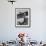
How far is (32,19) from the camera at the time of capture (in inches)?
217

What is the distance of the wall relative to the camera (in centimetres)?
551

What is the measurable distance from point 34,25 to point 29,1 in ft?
3.22

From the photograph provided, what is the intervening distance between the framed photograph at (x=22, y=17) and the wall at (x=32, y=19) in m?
0.12

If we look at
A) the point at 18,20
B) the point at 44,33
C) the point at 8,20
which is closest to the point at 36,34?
the point at 44,33

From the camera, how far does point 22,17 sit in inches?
218

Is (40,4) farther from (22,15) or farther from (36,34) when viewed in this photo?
(36,34)

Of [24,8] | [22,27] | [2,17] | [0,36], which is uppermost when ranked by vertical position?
[24,8]

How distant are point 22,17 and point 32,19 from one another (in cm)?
41

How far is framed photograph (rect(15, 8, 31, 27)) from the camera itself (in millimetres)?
5520

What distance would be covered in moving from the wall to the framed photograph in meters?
0.12

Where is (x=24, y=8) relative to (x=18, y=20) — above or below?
above

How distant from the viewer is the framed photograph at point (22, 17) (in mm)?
5520

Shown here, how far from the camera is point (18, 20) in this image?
18.2 feet

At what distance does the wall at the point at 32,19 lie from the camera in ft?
18.1
